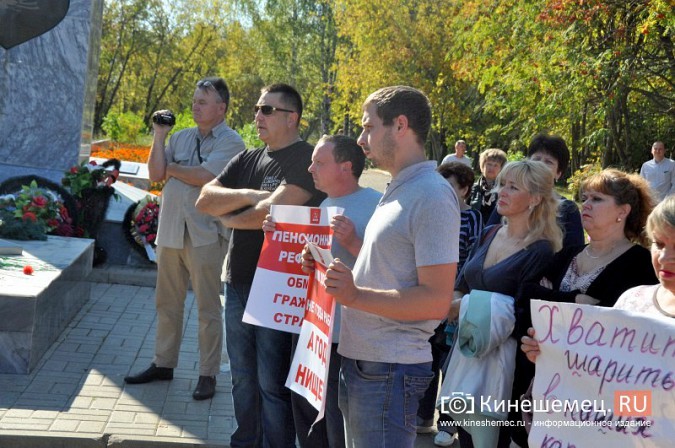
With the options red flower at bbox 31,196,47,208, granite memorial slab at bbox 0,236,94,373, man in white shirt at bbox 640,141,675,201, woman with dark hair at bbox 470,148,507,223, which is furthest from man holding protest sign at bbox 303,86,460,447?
man in white shirt at bbox 640,141,675,201

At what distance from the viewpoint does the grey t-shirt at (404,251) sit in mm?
3219

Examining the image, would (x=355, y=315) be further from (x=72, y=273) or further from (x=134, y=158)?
(x=134, y=158)

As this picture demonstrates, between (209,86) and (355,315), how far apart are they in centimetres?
→ 314

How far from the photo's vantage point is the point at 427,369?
3.39m

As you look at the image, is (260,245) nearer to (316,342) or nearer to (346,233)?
(346,233)

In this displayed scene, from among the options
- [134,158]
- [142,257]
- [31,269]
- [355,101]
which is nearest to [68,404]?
[31,269]

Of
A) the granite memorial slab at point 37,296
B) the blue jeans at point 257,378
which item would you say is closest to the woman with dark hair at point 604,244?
the blue jeans at point 257,378

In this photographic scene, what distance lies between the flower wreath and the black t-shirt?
5427 mm

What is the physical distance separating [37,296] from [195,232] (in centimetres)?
126

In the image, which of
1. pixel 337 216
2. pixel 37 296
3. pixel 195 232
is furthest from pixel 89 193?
pixel 337 216

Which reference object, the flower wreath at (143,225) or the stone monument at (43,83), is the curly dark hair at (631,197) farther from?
the stone monument at (43,83)

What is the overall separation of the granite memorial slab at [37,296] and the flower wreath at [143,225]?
1.52 metres

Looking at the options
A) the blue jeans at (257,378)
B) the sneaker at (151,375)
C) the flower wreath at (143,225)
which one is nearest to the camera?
the blue jeans at (257,378)

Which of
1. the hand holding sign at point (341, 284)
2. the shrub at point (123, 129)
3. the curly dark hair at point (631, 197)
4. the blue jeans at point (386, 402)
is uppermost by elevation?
the curly dark hair at point (631, 197)
